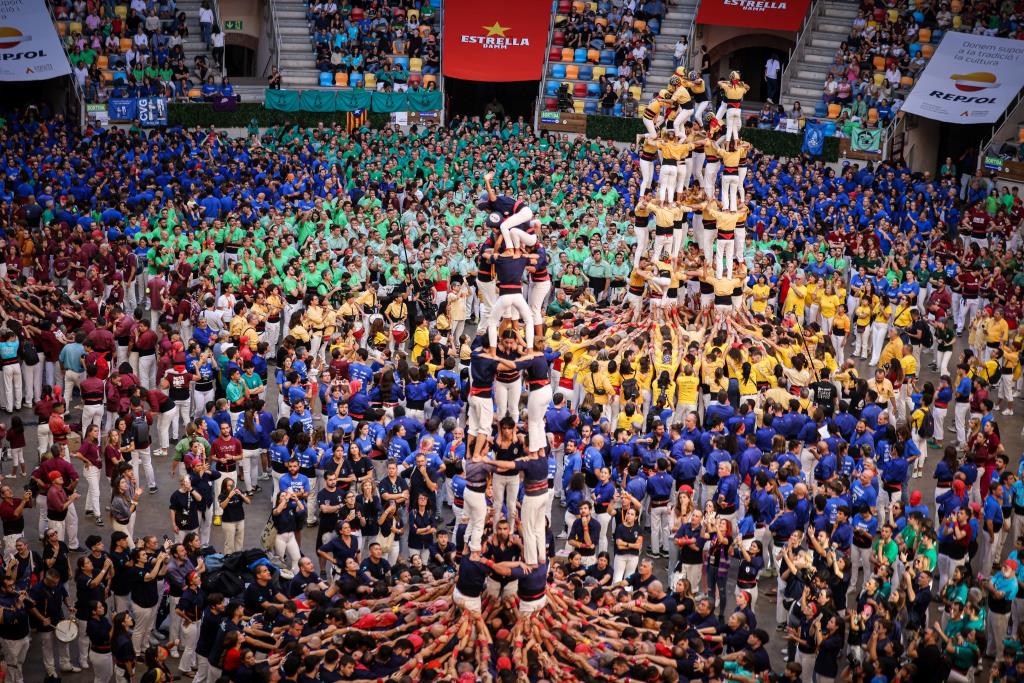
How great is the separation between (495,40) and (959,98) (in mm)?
14929

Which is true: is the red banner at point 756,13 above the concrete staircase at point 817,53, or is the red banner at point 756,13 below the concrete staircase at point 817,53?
above

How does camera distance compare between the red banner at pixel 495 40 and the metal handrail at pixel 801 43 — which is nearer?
the metal handrail at pixel 801 43

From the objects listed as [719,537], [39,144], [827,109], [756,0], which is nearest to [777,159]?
[827,109]

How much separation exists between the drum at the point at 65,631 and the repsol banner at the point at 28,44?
25.5 m

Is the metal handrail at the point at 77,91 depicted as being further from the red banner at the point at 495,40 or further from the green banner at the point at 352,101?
the red banner at the point at 495,40

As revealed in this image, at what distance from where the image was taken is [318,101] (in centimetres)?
3847

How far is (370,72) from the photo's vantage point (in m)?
40.5

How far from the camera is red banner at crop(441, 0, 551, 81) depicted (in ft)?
135

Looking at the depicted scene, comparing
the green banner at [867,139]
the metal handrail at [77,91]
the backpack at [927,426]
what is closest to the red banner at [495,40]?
the green banner at [867,139]

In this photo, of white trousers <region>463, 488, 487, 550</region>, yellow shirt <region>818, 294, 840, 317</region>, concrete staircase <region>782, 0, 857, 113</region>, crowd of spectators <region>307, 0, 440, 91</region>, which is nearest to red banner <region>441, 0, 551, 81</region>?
crowd of spectators <region>307, 0, 440, 91</region>

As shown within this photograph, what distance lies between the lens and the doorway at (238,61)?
45.7 metres

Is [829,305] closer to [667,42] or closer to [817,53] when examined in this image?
[817,53]

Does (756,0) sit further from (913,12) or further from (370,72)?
(370,72)

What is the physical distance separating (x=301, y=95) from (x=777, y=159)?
1470cm
